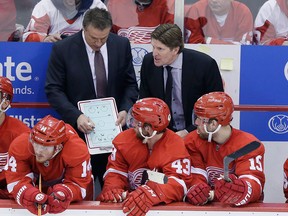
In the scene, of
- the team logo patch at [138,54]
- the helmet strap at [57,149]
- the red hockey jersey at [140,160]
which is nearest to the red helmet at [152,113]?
the red hockey jersey at [140,160]

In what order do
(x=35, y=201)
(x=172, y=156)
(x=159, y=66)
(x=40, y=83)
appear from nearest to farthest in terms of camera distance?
1. (x=35, y=201)
2. (x=172, y=156)
3. (x=159, y=66)
4. (x=40, y=83)

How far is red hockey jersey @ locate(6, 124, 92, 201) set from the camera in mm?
5141

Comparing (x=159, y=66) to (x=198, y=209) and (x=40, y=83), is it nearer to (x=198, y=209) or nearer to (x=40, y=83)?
(x=40, y=83)

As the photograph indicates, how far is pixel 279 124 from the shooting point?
6.55 meters

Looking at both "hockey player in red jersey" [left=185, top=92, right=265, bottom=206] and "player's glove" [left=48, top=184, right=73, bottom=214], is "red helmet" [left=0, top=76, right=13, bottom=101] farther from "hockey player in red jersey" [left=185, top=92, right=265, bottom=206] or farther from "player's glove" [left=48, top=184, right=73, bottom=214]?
"hockey player in red jersey" [left=185, top=92, right=265, bottom=206]

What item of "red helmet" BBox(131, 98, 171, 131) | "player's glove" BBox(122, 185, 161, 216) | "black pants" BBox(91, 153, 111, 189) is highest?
"red helmet" BBox(131, 98, 171, 131)

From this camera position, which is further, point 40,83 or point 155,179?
point 40,83

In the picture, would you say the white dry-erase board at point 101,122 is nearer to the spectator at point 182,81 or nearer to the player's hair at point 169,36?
the spectator at point 182,81

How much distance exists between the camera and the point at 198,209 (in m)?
4.95

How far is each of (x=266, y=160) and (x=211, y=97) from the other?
1.36 meters

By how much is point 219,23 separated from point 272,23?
0.38m

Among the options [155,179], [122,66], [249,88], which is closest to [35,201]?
[155,179]

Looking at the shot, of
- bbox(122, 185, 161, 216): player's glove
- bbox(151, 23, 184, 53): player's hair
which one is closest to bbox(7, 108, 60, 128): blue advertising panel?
bbox(151, 23, 184, 53): player's hair

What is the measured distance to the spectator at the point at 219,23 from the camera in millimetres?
6512
